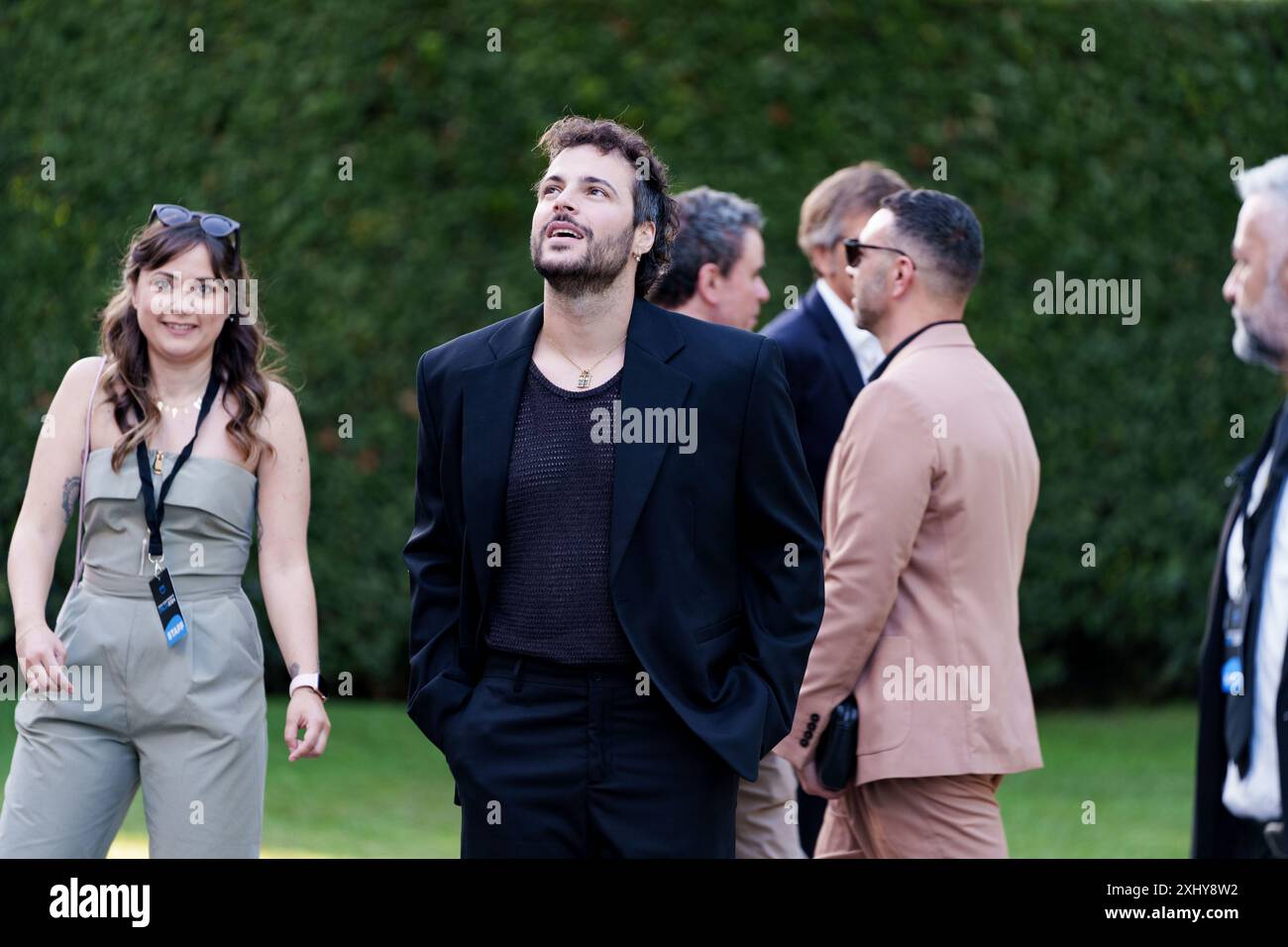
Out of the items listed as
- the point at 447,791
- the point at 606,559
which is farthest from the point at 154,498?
the point at 447,791

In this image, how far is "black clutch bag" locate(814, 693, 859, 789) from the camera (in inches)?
167

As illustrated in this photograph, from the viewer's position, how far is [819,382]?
5371 mm

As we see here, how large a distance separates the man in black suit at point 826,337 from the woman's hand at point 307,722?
1.93 m

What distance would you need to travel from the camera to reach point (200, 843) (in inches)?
153

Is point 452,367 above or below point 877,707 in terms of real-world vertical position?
above

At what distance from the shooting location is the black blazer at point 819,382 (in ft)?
17.5

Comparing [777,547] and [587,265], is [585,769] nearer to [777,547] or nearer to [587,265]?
[777,547]

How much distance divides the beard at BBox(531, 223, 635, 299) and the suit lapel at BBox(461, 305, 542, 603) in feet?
0.62

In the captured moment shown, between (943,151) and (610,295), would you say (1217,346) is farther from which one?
(610,295)

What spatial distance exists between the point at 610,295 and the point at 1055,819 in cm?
537

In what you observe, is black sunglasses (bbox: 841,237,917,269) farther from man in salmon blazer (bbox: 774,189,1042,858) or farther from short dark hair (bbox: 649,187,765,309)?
short dark hair (bbox: 649,187,765,309)

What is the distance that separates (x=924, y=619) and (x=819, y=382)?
1.29 meters

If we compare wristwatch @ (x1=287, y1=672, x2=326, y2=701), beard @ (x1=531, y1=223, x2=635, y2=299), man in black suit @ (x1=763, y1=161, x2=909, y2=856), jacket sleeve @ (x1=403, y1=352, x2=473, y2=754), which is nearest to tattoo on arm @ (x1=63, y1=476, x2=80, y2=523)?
wristwatch @ (x1=287, y1=672, x2=326, y2=701)

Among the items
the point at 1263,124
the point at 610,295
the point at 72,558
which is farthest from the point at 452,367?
the point at 1263,124
